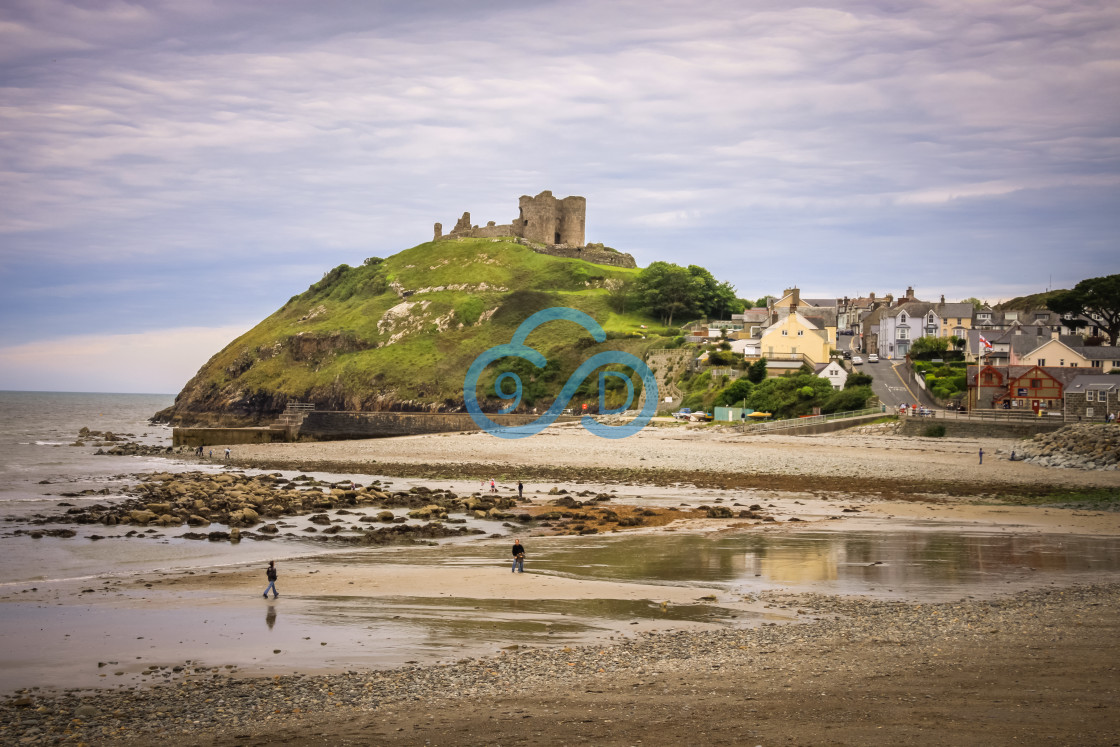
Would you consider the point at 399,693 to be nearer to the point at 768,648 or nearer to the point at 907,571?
the point at 768,648

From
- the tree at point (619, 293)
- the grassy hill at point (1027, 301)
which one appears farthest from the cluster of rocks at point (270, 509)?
the grassy hill at point (1027, 301)

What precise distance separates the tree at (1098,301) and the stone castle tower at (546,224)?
77.4 m

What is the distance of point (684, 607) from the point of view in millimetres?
14508

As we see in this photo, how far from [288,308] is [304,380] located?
1629 inches

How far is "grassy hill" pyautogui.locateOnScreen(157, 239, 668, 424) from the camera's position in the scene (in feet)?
311

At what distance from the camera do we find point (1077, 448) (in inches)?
1539

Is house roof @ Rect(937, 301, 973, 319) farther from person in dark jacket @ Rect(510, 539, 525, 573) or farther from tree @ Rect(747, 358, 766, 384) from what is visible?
person in dark jacket @ Rect(510, 539, 525, 573)

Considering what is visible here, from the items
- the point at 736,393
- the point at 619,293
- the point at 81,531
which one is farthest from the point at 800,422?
the point at 619,293

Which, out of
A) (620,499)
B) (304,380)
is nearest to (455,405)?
(304,380)

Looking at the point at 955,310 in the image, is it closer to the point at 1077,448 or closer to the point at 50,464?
the point at 1077,448

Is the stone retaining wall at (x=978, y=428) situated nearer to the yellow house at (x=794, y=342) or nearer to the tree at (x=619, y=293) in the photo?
the yellow house at (x=794, y=342)

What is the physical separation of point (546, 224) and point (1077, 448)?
364 ft

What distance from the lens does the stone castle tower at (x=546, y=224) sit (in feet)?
468

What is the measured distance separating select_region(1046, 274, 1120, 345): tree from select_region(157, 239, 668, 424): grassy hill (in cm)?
4176
